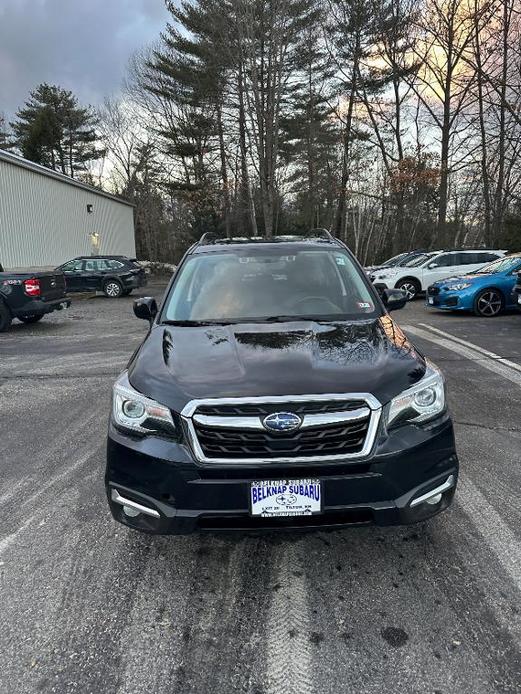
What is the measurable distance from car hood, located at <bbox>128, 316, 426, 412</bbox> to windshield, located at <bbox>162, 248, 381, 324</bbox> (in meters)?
0.30

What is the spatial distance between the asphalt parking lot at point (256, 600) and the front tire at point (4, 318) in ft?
26.2

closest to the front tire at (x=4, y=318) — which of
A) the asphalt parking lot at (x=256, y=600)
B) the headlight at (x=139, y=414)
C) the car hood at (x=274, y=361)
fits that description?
the asphalt parking lot at (x=256, y=600)

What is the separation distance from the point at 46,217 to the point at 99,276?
493cm

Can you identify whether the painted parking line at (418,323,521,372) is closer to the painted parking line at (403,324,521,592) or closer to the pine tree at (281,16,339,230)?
the painted parking line at (403,324,521,592)

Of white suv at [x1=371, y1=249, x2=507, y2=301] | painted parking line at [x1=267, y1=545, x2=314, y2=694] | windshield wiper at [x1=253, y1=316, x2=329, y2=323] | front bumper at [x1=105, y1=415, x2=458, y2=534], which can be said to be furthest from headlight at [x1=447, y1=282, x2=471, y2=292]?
painted parking line at [x1=267, y1=545, x2=314, y2=694]

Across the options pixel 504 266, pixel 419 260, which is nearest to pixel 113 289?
pixel 419 260

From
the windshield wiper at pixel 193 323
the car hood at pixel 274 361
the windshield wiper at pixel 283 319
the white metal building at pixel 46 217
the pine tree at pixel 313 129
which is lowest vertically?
the car hood at pixel 274 361

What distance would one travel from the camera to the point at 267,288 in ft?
13.0

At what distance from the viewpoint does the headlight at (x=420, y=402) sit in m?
2.46

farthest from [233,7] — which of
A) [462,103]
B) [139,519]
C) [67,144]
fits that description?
[139,519]

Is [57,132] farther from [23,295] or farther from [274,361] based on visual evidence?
[274,361]

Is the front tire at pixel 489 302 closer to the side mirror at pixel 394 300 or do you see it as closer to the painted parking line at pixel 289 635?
the side mirror at pixel 394 300

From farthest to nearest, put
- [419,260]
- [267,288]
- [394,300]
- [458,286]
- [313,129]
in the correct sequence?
[313,129] < [419,260] < [458,286] < [394,300] < [267,288]

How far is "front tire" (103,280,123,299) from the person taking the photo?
819 inches
